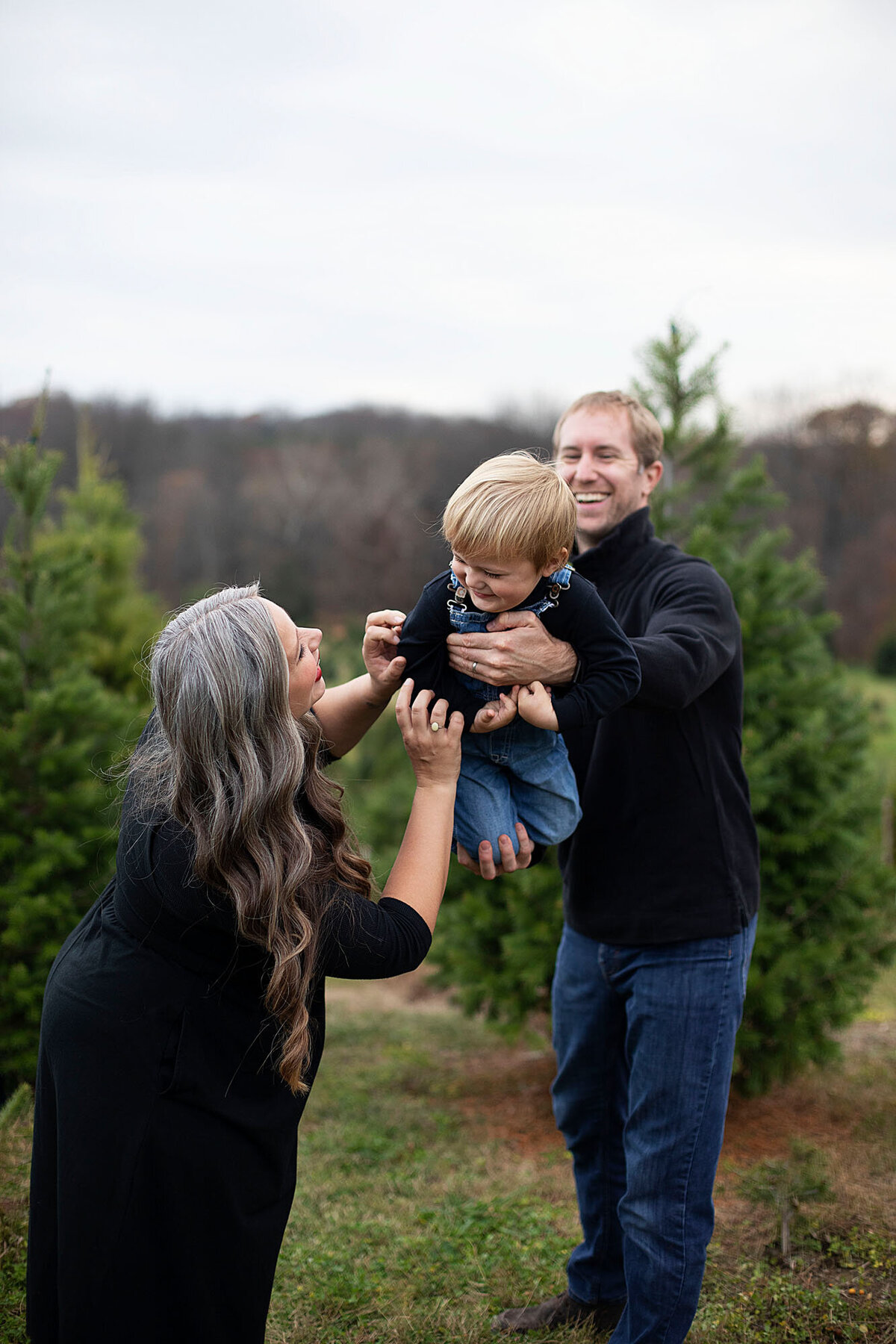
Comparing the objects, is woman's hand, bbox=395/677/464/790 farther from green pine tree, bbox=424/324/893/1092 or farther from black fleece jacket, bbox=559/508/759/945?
green pine tree, bbox=424/324/893/1092

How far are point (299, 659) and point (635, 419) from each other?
53.5 inches

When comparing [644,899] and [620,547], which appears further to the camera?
[620,547]

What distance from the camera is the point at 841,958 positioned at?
4766 mm

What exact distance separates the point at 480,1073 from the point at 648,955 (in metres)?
3.67

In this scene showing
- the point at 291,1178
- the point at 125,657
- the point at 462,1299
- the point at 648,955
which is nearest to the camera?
the point at 291,1178

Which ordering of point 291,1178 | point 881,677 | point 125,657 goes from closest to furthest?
point 291,1178, point 125,657, point 881,677

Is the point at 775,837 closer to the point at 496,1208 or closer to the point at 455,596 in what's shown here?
the point at 496,1208

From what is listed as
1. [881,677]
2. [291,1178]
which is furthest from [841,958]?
[881,677]

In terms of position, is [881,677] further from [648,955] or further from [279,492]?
[648,955]

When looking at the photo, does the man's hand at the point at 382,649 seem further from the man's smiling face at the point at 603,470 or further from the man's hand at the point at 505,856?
the man's smiling face at the point at 603,470

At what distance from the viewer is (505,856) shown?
2363 millimetres

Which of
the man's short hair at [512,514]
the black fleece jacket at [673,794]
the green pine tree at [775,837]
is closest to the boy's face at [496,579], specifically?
the man's short hair at [512,514]

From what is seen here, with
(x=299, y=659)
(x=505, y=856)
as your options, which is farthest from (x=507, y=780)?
(x=299, y=659)

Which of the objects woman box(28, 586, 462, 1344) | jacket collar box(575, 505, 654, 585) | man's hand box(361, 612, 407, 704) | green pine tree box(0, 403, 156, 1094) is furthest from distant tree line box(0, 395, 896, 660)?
woman box(28, 586, 462, 1344)
